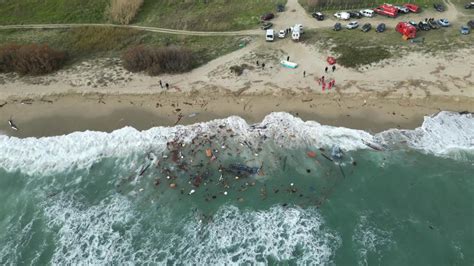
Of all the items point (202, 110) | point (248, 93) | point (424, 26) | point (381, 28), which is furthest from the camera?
point (381, 28)

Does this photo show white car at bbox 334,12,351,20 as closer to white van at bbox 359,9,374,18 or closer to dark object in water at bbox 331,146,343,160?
white van at bbox 359,9,374,18

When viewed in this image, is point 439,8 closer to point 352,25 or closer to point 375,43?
point 352,25

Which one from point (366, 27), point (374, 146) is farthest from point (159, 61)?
point (366, 27)

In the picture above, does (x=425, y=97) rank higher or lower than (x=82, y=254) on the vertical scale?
higher

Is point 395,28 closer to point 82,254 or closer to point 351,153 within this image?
point 351,153

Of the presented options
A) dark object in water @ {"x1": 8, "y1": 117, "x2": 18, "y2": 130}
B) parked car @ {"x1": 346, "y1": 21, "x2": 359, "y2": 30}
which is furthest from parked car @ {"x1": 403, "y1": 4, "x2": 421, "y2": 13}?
dark object in water @ {"x1": 8, "y1": 117, "x2": 18, "y2": 130}

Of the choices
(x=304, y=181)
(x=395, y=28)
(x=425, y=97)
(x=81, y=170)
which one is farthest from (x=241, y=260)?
(x=395, y=28)

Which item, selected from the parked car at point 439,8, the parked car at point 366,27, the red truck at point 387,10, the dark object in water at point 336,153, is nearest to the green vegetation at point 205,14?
the parked car at point 366,27
